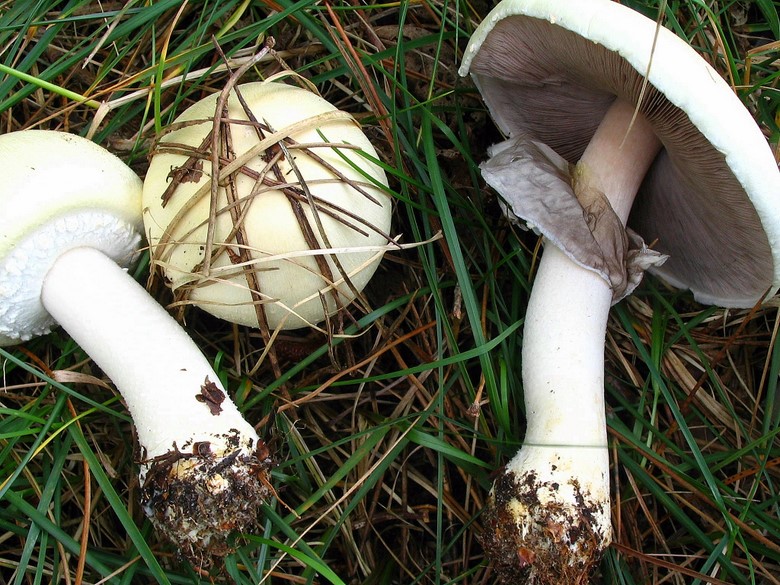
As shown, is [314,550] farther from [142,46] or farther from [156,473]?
[142,46]

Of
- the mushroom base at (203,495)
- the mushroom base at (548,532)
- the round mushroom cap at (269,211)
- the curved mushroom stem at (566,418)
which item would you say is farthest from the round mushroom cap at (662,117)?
the mushroom base at (203,495)

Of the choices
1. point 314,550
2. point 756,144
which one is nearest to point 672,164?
point 756,144

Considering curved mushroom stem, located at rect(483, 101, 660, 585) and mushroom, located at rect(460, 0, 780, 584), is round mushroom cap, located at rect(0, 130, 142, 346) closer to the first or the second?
mushroom, located at rect(460, 0, 780, 584)

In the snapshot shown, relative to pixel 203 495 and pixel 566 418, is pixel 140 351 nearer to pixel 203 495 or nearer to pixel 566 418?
pixel 203 495

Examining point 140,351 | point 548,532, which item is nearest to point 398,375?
point 548,532

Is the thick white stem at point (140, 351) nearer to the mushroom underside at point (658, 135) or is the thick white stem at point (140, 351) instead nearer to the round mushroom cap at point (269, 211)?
the round mushroom cap at point (269, 211)

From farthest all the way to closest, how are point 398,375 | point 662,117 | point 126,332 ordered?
point 398,375 < point 126,332 < point 662,117
